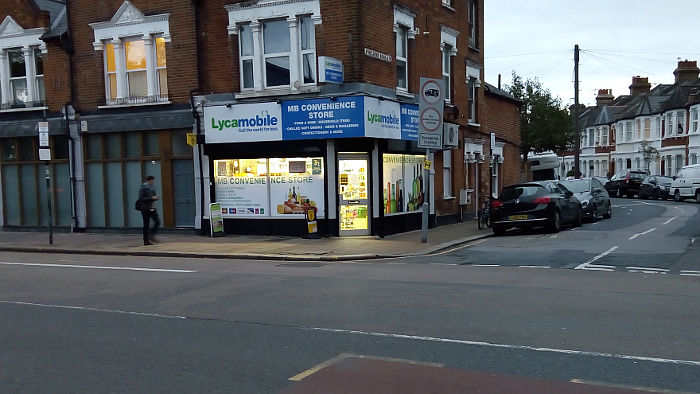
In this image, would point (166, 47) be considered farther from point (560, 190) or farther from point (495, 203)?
point (560, 190)

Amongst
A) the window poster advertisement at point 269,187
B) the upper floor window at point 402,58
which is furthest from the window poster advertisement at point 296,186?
the upper floor window at point 402,58

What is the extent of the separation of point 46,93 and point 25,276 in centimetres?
1138

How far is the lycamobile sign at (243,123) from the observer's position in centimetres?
1775

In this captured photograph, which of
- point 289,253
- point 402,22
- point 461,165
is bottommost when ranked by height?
point 289,253

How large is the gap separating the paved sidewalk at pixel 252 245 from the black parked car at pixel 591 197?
4711 millimetres

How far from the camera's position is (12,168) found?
22484 millimetres

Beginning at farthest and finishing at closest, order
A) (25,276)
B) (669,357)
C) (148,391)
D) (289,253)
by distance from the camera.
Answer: (289,253)
(25,276)
(669,357)
(148,391)

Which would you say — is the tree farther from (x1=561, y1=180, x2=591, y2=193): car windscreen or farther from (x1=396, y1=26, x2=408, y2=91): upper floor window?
(x1=396, y1=26, x2=408, y2=91): upper floor window

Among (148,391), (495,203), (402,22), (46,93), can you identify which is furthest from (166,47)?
(148,391)

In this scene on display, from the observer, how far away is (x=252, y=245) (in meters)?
16.6

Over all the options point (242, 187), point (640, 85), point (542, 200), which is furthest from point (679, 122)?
point (242, 187)

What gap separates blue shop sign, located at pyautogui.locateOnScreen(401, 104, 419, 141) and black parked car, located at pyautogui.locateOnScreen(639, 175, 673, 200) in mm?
25309

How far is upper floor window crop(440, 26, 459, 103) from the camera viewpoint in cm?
2242

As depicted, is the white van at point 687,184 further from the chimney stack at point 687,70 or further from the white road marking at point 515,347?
the white road marking at point 515,347
